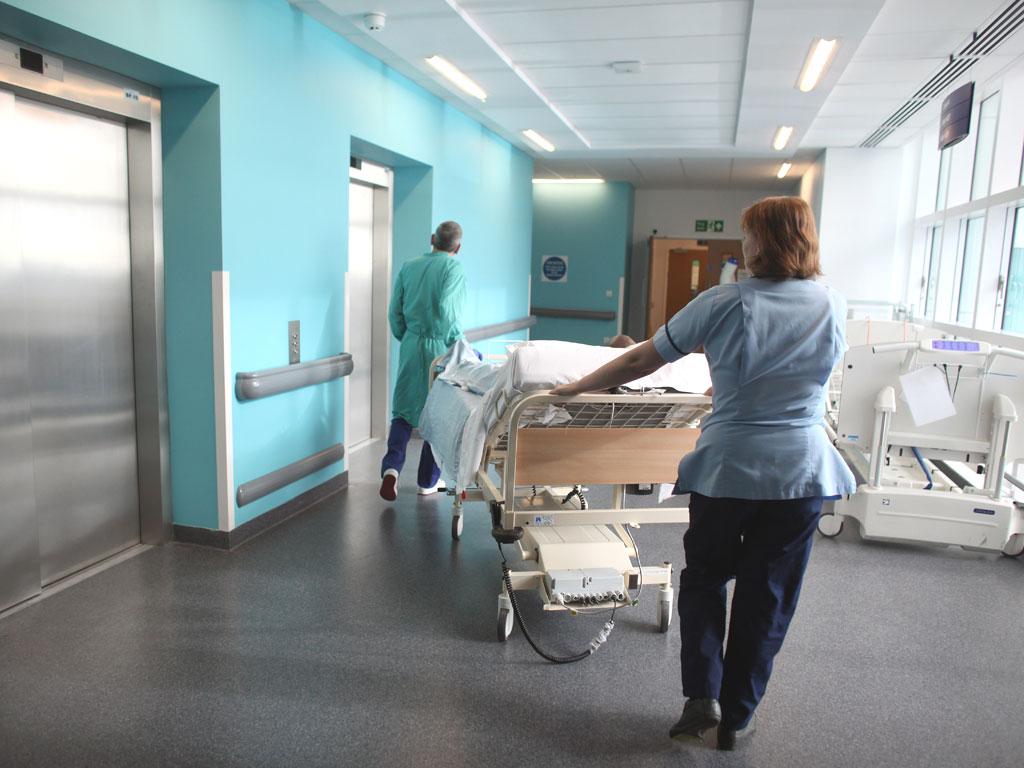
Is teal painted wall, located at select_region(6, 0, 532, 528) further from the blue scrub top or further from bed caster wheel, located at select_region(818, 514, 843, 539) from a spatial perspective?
bed caster wheel, located at select_region(818, 514, 843, 539)

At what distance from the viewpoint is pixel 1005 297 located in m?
6.15

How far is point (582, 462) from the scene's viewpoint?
9.84 feet

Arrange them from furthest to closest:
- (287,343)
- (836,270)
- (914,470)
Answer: (836,270), (914,470), (287,343)

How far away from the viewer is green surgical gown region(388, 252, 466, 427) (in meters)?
4.88

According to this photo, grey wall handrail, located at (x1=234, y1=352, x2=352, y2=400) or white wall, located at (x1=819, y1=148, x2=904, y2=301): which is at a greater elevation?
white wall, located at (x1=819, y1=148, x2=904, y2=301)

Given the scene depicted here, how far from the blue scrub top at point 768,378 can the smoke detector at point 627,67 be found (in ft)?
11.1

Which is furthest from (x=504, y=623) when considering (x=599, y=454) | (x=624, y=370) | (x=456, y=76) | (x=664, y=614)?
(x=456, y=76)

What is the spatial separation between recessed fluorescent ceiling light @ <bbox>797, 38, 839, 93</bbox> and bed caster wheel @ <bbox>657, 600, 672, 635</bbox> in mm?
3274

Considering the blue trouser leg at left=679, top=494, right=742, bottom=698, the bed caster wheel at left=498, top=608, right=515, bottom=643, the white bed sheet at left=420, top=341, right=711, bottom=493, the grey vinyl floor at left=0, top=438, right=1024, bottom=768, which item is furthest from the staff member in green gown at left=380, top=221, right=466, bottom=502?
the blue trouser leg at left=679, top=494, right=742, bottom=698

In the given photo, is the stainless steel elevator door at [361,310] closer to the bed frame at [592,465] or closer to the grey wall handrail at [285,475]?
the grey wall handrail at [285,475]

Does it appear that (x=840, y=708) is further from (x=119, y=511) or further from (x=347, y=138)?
(x=347, y=138)

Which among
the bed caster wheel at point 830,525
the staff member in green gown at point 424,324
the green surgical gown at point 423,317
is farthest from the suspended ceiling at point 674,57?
the bed caster wheel at point 830,525

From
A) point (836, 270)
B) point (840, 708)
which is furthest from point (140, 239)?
point (836, 270)

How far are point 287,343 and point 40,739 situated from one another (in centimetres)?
243
